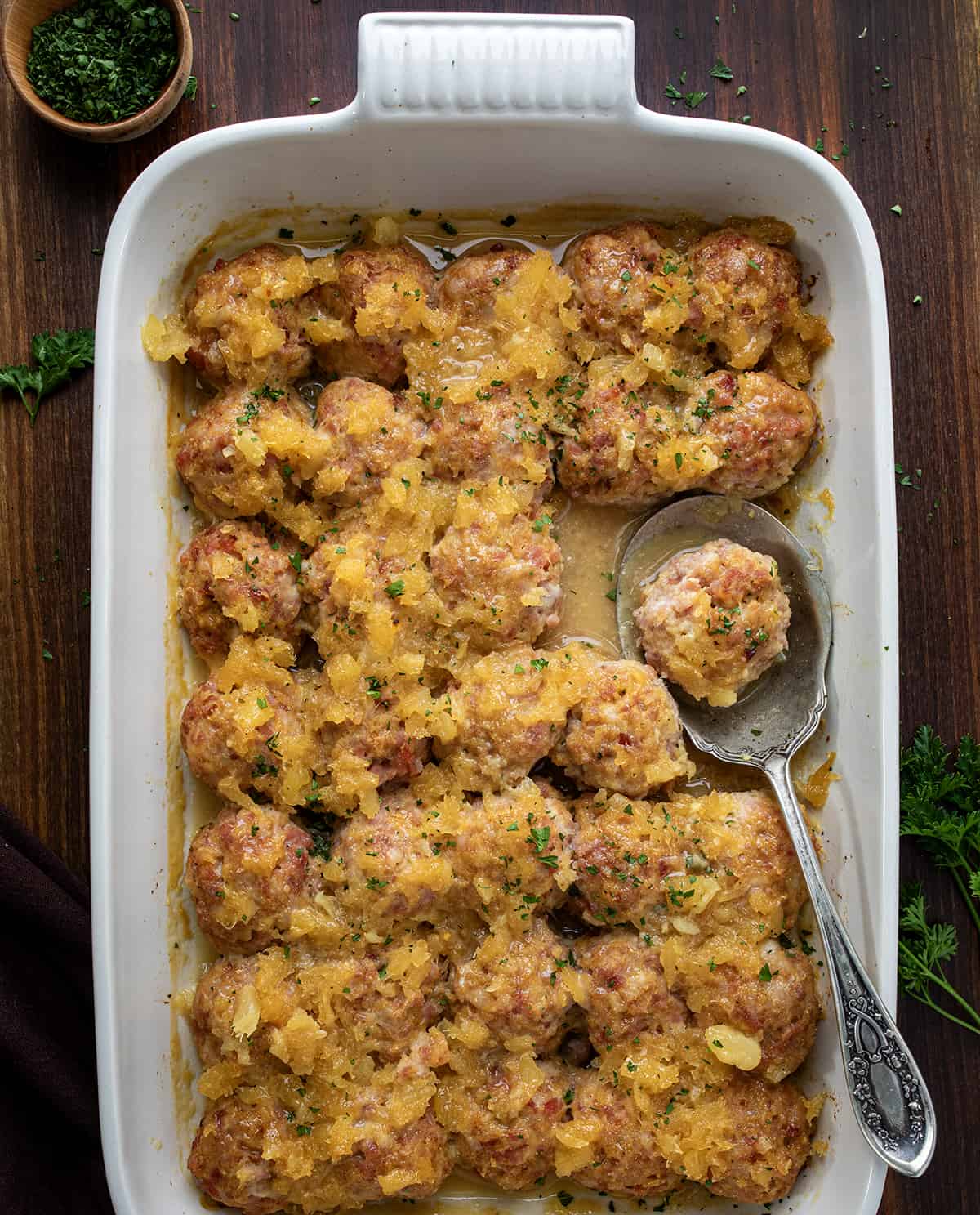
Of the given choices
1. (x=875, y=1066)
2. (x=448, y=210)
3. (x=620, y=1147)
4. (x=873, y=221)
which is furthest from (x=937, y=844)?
(x=448, y=210)

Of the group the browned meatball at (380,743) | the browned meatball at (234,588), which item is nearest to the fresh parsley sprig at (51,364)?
the browned meatball at (234,588)

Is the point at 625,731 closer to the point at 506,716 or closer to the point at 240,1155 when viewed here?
the point at 506,716

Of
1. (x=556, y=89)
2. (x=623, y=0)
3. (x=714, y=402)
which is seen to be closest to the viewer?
(x=556, y=89)

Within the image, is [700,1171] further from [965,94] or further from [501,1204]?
[965,94]

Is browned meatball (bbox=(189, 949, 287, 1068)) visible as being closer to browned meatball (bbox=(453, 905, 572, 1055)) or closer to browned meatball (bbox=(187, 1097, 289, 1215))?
browned meatball (bbox=(187, 1097, 289, 1215))

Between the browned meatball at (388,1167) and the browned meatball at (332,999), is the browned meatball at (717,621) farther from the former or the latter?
the browned meatball at (388,1167)

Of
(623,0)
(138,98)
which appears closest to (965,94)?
(623,0)
